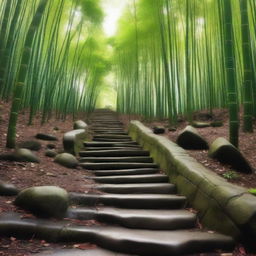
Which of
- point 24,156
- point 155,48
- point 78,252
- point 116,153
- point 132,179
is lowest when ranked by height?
point 78,252

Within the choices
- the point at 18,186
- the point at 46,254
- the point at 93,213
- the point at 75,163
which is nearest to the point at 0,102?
the point at 75,163

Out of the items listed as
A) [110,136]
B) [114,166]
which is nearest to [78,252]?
[114,166]

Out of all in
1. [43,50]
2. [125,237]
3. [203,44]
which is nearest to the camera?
[125,237]

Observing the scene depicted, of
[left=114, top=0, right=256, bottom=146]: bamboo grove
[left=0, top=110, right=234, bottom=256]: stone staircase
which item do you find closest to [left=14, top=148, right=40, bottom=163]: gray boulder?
[left=0, top=110, right=234, bottom=256]: stone staircase

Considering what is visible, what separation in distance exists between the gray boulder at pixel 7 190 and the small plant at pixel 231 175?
8.06 feet

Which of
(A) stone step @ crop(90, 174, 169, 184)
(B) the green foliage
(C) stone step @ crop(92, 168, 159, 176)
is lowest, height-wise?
(A) stone step @ crop(90, 174, 169, 184)

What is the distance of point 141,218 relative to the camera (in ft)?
8.60

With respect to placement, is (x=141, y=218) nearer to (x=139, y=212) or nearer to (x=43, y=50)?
(x=139, y=212)

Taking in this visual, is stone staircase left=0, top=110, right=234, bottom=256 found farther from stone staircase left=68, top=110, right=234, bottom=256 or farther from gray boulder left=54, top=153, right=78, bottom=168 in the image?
gray boulder left=54, top=153, right=78, bottom=168

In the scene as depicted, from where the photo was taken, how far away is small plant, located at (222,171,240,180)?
332 cm

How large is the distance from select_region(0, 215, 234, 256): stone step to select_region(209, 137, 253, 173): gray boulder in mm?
1400

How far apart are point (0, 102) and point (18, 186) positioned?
472 cm

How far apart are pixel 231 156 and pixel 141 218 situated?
1647 mm

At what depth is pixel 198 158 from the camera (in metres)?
4.04
